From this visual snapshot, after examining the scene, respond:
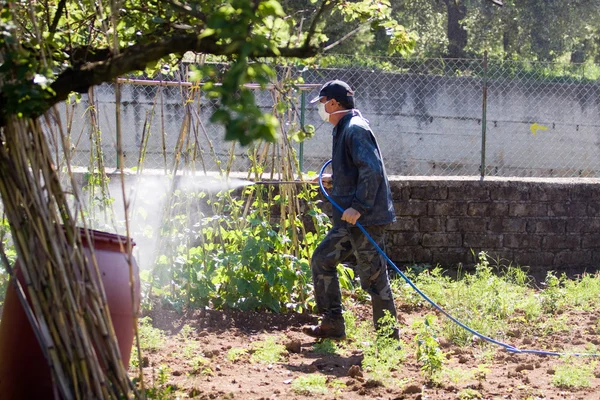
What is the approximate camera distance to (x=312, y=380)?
4602 millimetres

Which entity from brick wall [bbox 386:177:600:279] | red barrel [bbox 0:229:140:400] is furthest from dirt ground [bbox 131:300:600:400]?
brick wall [bbox 386:177:600:279]

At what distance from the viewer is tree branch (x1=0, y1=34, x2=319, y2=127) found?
3.07 m

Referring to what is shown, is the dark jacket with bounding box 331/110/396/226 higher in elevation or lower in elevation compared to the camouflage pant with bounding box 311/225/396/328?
higher

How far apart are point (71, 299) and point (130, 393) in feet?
1.53

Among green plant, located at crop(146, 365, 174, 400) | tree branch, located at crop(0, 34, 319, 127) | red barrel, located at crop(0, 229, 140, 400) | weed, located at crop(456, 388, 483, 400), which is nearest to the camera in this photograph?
tree branch, located at crop(0, 34, 319, 127)

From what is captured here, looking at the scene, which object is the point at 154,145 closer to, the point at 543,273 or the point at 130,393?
the point at 543,273

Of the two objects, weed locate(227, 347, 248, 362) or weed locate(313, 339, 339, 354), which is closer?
weed locate(227, 347, 248, 362)

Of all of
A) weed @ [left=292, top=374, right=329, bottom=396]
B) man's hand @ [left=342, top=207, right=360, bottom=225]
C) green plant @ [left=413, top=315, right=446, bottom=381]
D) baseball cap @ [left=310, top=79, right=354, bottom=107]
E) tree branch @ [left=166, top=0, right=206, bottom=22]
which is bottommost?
weed @ [left=292, top=374, right=329, bottom=396]

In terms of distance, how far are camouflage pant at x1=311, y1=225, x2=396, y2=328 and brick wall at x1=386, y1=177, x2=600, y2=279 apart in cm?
255

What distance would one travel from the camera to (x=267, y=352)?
5273 millimetres

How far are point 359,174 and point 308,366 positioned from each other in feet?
4.36

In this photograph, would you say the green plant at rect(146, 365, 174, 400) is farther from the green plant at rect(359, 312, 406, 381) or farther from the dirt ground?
the green plant at rect(359, 312, 406, 381)

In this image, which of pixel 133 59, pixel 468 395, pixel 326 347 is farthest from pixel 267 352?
pixel 133 59

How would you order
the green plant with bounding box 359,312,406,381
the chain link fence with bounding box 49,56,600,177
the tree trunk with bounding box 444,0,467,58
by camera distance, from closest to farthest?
the green plant with bounding box 359,312,406,381
the chain link fence with bounding box 49,56,600,177
the tree trunk with bounding box 444,0,467,58
